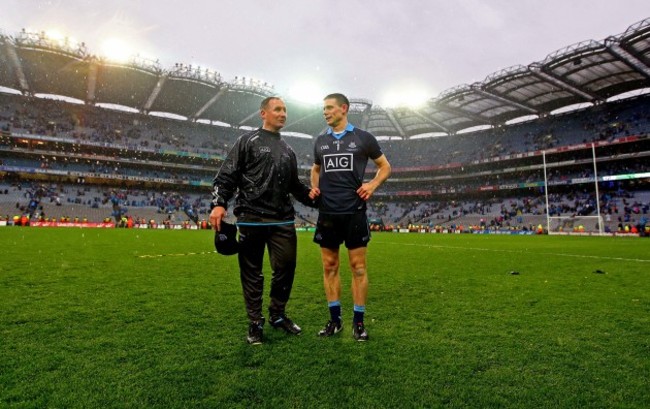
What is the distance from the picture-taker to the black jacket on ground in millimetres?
3506

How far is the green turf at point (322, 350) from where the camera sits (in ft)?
6.94

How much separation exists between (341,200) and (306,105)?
5176cm

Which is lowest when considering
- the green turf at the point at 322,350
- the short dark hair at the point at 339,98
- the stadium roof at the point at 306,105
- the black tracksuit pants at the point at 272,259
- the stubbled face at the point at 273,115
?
the green turf at the point at 322,350

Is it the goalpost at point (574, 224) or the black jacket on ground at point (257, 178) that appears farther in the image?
the goalpost at point (574, 224)

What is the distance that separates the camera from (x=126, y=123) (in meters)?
53.5

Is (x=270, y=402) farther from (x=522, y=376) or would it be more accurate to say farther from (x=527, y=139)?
(x=527, y=139)

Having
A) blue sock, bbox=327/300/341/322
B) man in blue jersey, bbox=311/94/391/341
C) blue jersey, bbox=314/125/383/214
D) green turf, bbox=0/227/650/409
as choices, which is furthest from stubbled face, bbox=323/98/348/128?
green turf, bbox=0/227/650/409

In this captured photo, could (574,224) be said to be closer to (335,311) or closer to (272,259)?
(335,311)

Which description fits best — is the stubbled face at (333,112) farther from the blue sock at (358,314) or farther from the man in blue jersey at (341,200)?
the blue sock at (358,314)

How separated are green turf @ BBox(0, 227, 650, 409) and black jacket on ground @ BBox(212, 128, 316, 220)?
1121mm

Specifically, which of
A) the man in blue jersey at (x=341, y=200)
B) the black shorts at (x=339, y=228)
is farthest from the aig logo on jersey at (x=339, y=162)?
the black shorts at (x=339, y=228)

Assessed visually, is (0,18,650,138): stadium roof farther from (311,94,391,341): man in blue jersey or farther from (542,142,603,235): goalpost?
(311,94,391,341): man in blue jersey

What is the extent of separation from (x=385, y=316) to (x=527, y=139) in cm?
5563

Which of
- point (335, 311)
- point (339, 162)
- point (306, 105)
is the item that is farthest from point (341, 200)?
point (306, 105)
